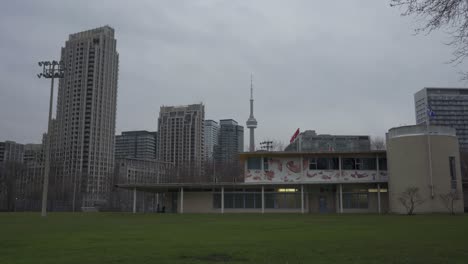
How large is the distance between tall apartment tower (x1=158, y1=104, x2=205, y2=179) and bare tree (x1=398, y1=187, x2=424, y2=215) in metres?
101

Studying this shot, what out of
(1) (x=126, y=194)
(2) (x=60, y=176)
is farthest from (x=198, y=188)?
(2) (x=60, y=176)

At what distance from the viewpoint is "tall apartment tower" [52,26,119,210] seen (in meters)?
146

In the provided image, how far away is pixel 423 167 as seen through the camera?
47031 mm

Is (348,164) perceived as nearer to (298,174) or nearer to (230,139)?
(298,174)

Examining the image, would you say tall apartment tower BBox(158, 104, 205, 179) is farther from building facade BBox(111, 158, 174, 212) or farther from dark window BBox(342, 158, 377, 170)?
dark window BBox(342, 158, 377, 170)

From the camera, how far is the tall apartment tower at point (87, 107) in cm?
14650

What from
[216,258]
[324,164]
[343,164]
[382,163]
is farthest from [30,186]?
[216,258]

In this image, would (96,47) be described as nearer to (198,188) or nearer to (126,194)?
(126,194)

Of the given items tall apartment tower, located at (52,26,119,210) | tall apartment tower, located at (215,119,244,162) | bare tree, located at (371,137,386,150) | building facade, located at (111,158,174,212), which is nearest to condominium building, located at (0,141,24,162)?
tall apartment tower, located at (52,26,119,210)

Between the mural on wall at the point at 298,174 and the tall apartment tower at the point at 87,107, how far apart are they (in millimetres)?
95569

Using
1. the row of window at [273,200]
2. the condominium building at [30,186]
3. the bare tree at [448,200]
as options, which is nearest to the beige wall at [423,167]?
the bare tree at [448,200]

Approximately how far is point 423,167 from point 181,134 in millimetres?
109380

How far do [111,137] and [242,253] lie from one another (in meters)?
156

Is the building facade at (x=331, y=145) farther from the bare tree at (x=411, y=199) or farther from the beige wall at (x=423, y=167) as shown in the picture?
the bare tree at (x=411, y=199)
